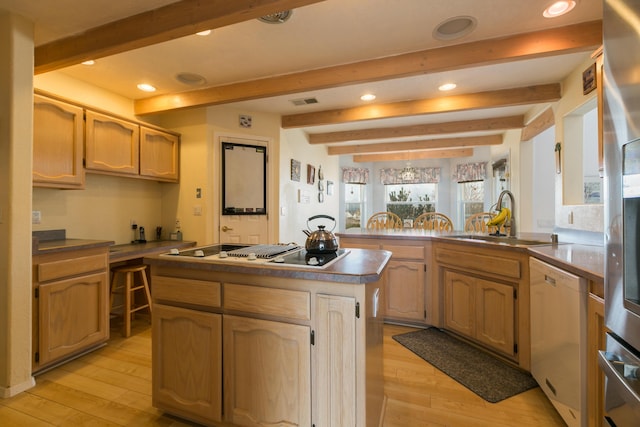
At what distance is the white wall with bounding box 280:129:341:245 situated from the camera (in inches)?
166

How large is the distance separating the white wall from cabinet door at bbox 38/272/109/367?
2.16 meters

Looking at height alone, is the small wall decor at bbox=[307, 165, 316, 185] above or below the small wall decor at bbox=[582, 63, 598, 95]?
below

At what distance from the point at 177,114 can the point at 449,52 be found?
10.2 ft

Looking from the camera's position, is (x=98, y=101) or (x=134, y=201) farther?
Result: (x=134, y=201)

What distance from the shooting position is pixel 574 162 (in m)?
2.79

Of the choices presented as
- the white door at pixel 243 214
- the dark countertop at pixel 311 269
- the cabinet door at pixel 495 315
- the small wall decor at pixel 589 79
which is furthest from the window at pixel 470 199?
the dark countertop at pixel 311 269

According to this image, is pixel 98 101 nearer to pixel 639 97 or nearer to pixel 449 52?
pixel 449 52

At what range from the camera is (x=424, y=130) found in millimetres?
4574

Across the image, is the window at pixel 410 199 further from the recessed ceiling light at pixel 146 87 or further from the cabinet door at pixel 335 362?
the cabinet door at pixel 335 362

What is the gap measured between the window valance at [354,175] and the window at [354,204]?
0.54 ft

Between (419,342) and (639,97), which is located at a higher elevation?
(639,97)

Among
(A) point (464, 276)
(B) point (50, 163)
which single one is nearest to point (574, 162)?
(A) point (464, 276)

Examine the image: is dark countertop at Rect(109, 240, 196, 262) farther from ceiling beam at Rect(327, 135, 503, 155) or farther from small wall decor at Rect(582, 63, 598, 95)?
small wall decor at Rect(582, 63, 598, 95)

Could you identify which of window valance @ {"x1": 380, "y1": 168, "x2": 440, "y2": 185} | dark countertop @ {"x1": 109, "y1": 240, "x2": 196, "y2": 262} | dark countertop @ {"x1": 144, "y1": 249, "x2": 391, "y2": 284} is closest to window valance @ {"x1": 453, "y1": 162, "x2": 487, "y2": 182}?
window valance @ {"x1": 380, "y1": 168, "x2": 440, "y2": 185}
